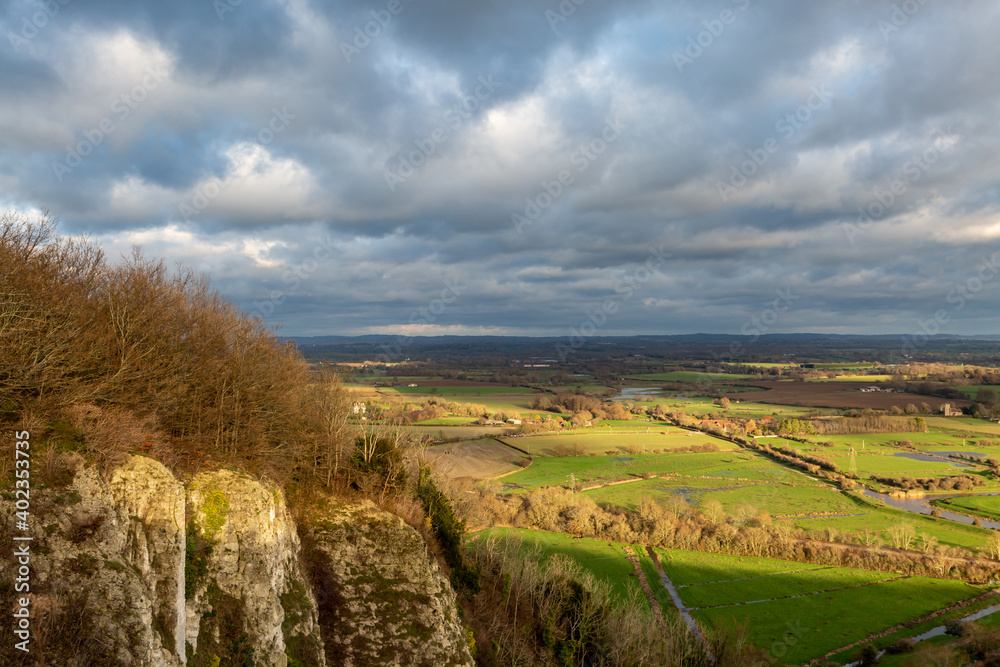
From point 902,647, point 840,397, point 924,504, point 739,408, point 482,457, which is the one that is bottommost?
point 902,647

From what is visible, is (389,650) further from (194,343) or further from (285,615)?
(194,343)

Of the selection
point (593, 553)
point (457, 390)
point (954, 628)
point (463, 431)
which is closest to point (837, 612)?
point (954, 628)

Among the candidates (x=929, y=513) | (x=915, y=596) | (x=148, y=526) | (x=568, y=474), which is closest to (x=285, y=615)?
(x=148, y=526)

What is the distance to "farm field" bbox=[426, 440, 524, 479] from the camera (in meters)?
78.9

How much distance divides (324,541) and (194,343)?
10.3 m

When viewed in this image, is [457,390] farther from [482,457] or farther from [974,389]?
[974,389]

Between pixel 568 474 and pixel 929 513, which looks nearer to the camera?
pixel 929 513

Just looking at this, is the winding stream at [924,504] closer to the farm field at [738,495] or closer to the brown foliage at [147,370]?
the farm field at [738,495]

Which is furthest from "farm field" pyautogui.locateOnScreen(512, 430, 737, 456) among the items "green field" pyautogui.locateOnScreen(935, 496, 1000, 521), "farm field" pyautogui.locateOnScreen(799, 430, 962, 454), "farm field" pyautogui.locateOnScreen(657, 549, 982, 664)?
"farm field" pyautogui.locateOnScreen(657, 549, 982, 664)

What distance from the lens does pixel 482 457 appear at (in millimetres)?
86438

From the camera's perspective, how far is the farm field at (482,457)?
78.9m

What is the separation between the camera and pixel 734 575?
54.8m

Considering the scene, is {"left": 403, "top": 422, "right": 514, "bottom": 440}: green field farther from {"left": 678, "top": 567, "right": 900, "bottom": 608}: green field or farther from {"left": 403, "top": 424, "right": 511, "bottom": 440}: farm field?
{"left": 678, "top": 567, "right": 900, "bottom": 608}: green field

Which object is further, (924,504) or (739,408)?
(739,408)
